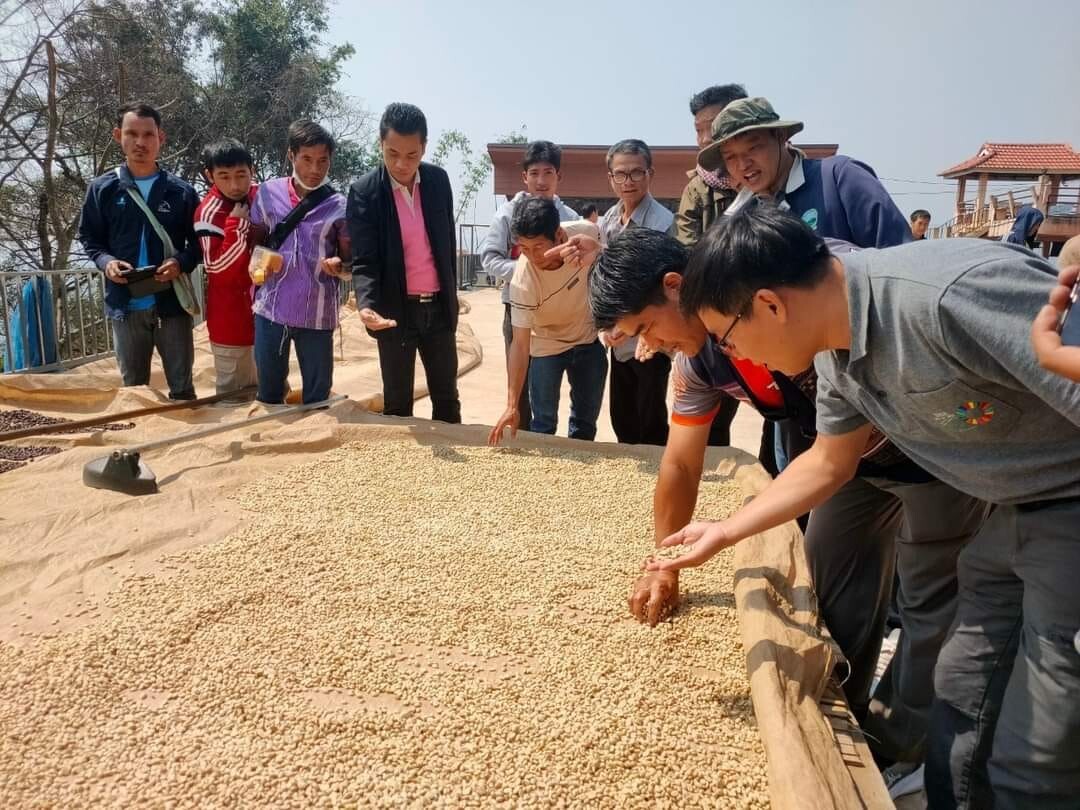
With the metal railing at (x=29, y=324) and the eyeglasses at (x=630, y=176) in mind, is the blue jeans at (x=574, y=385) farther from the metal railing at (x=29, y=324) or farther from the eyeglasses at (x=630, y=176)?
the metal railing at (x=29, y=324)

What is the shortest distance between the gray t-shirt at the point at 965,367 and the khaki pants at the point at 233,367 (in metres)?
2.99

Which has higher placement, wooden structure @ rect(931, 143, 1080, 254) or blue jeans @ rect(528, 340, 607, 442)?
wooden structure @ rect(931, 143, 1080, 254)

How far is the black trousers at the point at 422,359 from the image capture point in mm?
3078

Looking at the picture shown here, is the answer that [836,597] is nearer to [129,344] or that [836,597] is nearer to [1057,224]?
[129,344]

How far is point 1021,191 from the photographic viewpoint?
14.6m

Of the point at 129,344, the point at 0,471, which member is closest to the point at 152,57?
the point at 129,344

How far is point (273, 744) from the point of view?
4.01 feet

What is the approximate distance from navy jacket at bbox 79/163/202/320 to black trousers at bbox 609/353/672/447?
2.01 metres

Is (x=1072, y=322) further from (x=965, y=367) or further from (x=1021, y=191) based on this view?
(x=1021, y=191)

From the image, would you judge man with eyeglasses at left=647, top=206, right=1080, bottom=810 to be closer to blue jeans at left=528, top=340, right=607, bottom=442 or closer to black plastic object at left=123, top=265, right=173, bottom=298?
blue jeans at left=528, top=340, right=607, bottom=442

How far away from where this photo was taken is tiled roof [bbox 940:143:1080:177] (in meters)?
15.2

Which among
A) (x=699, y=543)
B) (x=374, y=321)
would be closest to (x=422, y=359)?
(x=374, y=321)

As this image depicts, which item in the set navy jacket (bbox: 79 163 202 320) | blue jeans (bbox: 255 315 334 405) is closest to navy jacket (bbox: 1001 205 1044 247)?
blue jeans (bbox: 255 315 334 405)

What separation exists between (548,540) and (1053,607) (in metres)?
1.22
